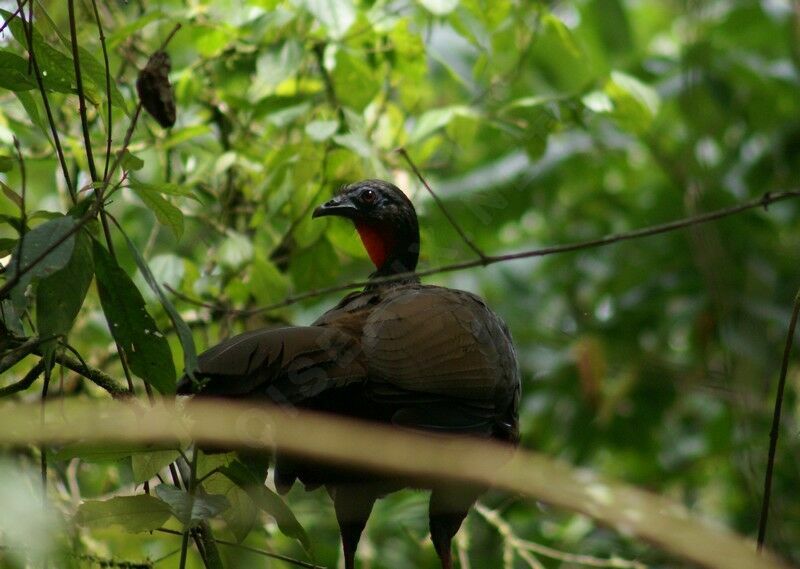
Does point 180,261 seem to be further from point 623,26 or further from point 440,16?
point 623,26

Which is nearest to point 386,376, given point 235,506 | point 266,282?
point 235,506

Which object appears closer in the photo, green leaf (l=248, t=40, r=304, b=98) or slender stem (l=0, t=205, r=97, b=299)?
slender stem (l=0, t=205, r=97, b=299)

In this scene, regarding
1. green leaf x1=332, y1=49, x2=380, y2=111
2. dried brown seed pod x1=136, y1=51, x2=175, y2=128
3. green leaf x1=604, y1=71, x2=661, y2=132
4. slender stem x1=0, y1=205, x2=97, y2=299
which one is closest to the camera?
slender stem x1=0, y1=205, x2=97, y2=299

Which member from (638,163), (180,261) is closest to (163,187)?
(180,261)

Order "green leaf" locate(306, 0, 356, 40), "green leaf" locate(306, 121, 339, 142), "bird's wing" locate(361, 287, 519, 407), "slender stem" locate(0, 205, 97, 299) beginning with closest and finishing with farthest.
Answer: "slender stem" locate(0, 205, 97, 299)
"bird's wing" locate(361, 287, 519, 407)
"green leaf" locate(306, 0, 356, 40)
"green leaf" locate(306, 121, 339, 142)

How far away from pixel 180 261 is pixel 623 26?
3.07m

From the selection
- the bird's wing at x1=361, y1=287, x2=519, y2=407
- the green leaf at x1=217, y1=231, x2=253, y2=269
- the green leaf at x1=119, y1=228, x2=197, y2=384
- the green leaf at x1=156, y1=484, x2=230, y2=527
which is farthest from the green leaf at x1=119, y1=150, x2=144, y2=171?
the green leaf at x1=217, y1=231, x2=253, y2=269

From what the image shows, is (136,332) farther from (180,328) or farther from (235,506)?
(235,506)

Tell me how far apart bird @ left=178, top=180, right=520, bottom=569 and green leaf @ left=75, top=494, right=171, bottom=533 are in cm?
28

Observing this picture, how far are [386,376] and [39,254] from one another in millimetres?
1073

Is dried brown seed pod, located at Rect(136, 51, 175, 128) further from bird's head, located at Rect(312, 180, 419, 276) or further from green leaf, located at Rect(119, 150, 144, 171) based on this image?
bird's head, located at Rect(312, 180, 419, 276)

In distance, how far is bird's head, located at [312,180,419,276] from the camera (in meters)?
3.74

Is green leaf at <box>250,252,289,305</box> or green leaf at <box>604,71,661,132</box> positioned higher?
green leaf at <box>604,71,661,132</box>

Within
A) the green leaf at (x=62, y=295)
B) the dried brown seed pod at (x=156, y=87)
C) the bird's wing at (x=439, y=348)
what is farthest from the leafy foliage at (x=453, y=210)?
the bird's wing at (x=439, y=348)
